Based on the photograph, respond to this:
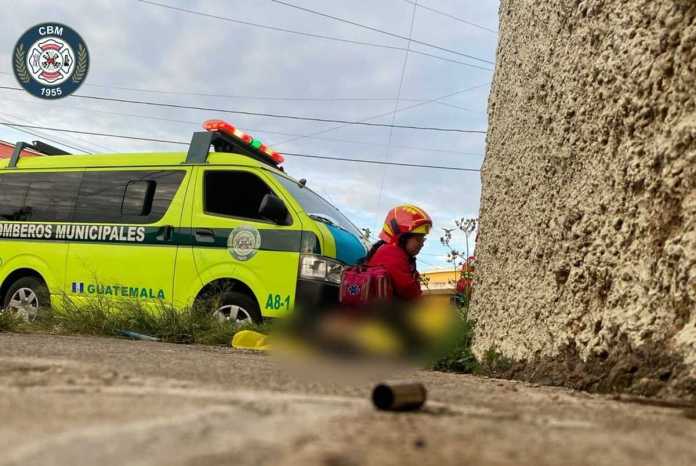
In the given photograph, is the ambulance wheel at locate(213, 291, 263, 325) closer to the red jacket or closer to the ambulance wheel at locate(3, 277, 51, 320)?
the red jacket

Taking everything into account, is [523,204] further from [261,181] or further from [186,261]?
[186,261]

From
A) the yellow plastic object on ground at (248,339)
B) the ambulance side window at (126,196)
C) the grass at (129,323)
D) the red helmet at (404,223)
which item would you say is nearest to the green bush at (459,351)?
the red helmet at (404,223)

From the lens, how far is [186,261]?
5.56 meters

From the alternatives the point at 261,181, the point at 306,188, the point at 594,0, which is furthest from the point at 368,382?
the point at 306,188

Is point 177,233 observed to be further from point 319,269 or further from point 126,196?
point 319,269

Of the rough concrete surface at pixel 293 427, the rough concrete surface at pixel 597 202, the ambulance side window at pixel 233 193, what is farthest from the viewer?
the ambulance side window at pixel 233 193

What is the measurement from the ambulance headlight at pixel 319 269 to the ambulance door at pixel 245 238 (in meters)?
0.08

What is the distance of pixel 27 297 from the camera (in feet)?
20.9

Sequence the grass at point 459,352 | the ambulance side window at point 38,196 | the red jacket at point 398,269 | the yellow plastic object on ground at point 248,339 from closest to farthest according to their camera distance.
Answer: the grass at point 459,352
the red jacket at point 398,269
the yellow plastic object on ground at point 248,339
the ambulance side window at point 38,196

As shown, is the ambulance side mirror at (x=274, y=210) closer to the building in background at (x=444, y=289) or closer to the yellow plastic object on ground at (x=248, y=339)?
the yellow plastic object on ground at (x=248, y=339)

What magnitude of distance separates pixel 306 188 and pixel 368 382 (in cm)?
388

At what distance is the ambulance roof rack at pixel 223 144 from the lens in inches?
234

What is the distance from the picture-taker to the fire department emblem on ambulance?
17.5 feet

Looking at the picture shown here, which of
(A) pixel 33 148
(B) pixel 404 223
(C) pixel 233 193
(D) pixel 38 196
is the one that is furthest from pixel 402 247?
(A) pixel 33 148
